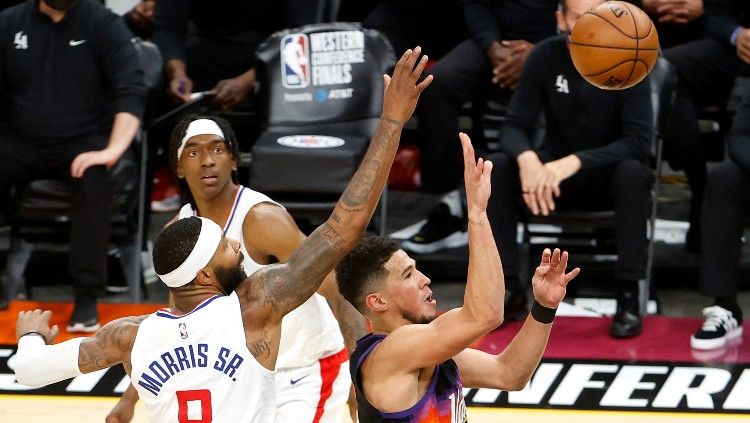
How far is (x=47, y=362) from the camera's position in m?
4.02

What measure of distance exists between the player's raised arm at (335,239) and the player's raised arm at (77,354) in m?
0.36

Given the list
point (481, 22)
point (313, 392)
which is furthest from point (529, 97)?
point (313, 392)

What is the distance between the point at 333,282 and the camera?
487 centimetres

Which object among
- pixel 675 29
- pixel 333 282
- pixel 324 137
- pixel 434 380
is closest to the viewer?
pixel 434 380

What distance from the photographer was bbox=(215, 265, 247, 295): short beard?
12.9ft

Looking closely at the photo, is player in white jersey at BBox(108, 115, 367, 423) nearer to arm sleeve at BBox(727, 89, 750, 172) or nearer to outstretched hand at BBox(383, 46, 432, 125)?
outstretched hand at BBox(383, 46, 432, 125)

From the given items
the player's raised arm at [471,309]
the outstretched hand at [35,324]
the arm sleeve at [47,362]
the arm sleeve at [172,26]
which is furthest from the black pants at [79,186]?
the player's raised arm at [471,309]

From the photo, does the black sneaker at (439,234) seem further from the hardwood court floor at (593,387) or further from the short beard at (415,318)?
the short beard at (415,318)

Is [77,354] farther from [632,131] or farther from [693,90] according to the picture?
[693,90]

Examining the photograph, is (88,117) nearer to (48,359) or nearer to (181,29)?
(181,29)

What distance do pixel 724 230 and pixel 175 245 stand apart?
3.67 metres

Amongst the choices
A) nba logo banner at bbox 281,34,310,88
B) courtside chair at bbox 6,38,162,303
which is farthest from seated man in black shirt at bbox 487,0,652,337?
courtside chair at bbox 6,38,162,303

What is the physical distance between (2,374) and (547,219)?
2.72m

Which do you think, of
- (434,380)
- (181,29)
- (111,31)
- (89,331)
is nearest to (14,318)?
(89,331)
